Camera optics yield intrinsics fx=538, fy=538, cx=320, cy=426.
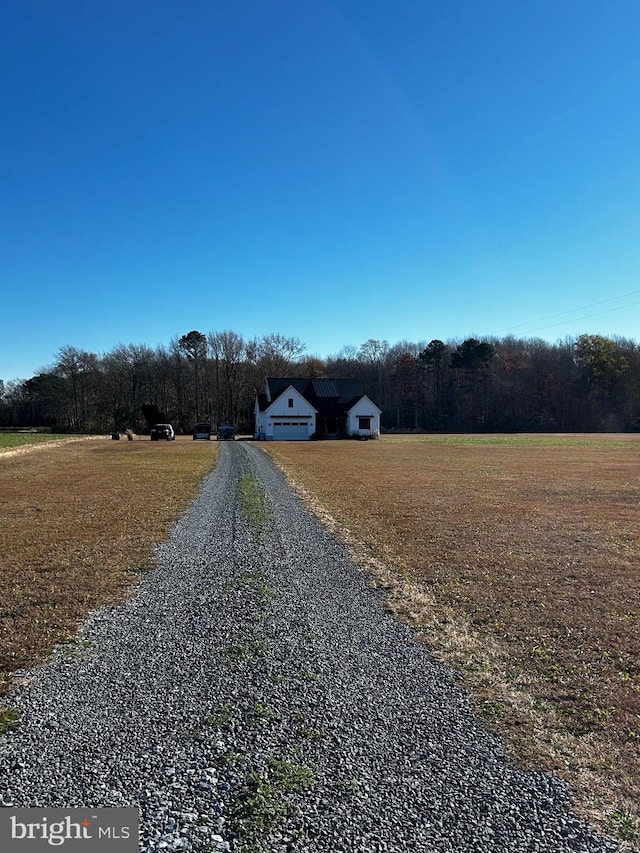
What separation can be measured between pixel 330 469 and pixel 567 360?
8195cm

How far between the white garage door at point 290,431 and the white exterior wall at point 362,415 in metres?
4.79

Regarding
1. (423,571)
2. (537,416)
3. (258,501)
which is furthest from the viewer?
(537,416)

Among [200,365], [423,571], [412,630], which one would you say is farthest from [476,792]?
[200,365]

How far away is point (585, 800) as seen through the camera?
9.62 feet

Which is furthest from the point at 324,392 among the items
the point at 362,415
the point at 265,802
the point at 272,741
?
the point at 265,802

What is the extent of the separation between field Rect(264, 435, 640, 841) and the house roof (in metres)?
41.5

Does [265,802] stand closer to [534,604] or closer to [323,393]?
[534,604]

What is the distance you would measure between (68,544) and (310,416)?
47799mm

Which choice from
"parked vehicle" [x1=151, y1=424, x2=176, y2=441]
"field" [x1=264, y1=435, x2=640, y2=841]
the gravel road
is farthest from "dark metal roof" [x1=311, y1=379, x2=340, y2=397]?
the gravel road

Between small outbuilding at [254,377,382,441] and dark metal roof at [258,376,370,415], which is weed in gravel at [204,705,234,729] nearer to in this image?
small outbuilding at [254,377,382,441]

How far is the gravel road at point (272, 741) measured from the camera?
2682 millimetres

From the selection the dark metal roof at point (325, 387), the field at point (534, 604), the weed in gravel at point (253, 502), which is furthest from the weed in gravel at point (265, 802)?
the dark metal roof at point (325, 387)

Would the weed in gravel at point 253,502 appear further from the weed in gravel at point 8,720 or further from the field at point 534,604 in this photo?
the weed in gravel at point 8,720

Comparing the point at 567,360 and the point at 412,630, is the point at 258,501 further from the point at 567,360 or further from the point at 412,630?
the point at 567,360
